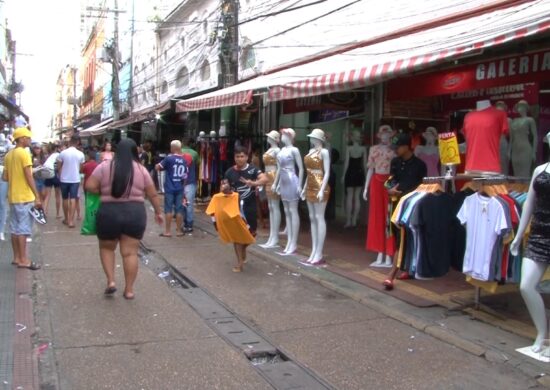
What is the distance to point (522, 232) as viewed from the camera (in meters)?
4.60

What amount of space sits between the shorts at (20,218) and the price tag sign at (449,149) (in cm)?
501

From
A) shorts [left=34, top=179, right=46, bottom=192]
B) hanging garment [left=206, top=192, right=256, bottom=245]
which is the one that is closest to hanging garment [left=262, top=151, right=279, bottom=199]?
hanging garment [left=206, top=192, right=256, bottom=245]

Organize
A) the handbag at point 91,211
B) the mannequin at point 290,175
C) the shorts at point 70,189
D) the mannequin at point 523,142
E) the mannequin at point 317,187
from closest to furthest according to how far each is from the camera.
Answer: the handbag at point 91,211 → the mannequin at point 523,142 → the mannequin at point 317,187 → the mannequin at point 290,175 → the shorts at point 70,189

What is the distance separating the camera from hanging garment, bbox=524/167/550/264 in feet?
14.3

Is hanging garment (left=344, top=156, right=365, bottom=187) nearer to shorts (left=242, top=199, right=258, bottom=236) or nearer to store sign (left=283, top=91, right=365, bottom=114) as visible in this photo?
store sign (left=283, top=91, right=365, bottom=114)

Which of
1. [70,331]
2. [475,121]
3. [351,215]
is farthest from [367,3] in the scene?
[70,331]

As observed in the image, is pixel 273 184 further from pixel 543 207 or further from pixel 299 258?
pixel 543 207

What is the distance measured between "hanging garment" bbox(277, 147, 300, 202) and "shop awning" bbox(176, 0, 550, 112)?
36.6 inches

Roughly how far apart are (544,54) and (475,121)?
139cm

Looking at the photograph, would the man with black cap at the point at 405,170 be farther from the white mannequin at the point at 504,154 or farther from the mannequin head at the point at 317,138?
the mannequin head at the point at 317,138

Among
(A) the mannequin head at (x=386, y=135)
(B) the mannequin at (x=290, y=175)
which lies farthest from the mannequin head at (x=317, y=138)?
(A) the mannequin head at (x=386, y=135)

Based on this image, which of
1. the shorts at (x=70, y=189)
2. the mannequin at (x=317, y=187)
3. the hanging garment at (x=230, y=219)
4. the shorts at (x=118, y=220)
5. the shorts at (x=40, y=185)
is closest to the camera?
the shorts at (x=118, y=220)

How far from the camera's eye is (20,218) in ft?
23.6

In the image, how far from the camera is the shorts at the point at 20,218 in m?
7.20
